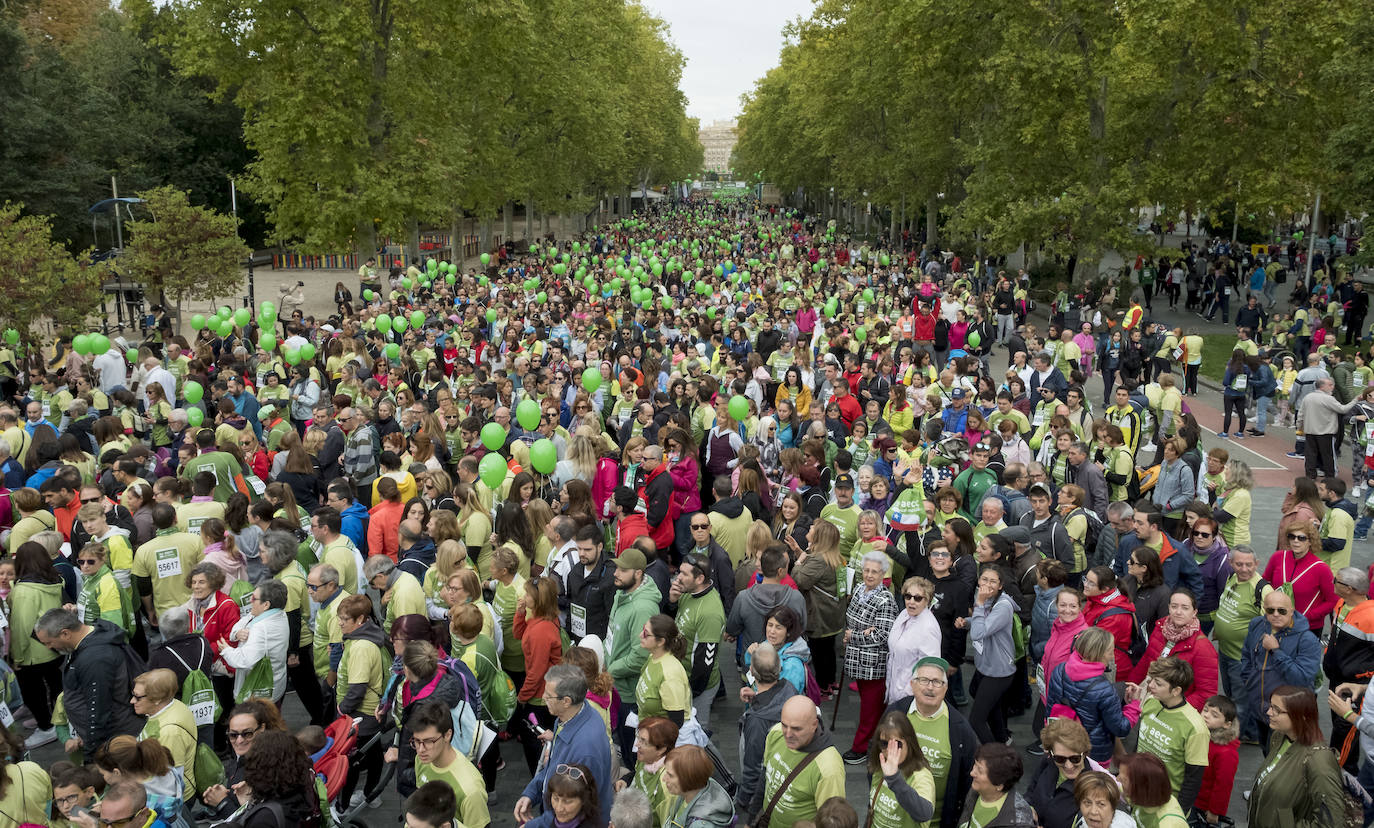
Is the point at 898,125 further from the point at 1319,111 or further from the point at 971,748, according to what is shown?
the point at 971,748

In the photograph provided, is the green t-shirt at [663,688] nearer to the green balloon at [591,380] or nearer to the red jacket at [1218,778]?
the red jacket at [1218,778]

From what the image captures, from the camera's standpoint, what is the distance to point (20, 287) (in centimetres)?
1595

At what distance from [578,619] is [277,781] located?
99.4 inches

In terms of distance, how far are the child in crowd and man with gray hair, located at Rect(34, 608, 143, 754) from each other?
18.9 feet

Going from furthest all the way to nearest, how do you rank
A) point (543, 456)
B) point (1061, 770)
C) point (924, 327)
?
point (924, 327)
point (543, 456)
point (1061, 770)

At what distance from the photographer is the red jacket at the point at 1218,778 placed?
562 centimetres

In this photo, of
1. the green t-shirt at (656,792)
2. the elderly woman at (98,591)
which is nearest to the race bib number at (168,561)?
the elderly woman at (98,591)

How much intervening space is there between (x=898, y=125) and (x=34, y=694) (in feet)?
129

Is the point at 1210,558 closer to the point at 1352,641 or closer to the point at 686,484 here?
the point at 1352,641

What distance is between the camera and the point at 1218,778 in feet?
18.8

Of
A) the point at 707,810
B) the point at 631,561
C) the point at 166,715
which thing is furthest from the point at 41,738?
the point at 707,810

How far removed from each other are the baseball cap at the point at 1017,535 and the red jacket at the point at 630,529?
253 centimetres

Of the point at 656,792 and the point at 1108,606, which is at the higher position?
the point at 1108,606

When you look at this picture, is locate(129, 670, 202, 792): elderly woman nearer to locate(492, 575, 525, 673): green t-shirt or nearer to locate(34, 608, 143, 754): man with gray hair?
locate(34, 608, 143, 754): man with gray hair
